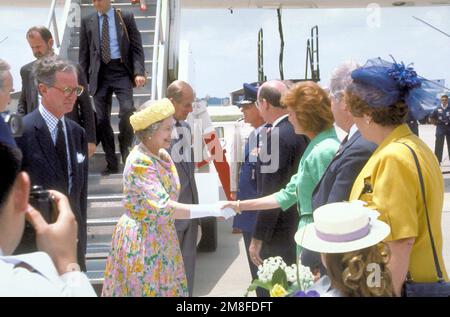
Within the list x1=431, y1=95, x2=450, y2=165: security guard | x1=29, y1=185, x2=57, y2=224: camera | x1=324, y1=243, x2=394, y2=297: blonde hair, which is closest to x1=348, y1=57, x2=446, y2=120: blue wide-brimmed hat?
x1=324, y1=243, x2=394, y2=297: blonde hair

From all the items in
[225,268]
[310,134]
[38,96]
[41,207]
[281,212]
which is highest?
[41,207]

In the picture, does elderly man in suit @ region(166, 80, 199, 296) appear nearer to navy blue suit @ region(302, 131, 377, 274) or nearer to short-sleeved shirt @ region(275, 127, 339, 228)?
short-sleeved shirt @ region(275, 127, 339, 228)

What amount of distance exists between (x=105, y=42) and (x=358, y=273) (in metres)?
5.13

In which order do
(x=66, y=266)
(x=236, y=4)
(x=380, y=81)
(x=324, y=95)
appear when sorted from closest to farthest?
(x=66, y=266)
(x=380, y=81)
(x=324, y=95)
(x=236, y=4)

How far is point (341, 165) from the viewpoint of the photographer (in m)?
2.63

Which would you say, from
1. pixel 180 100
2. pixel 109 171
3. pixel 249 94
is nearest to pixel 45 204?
pixel 180 100

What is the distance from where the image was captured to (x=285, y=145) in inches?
153

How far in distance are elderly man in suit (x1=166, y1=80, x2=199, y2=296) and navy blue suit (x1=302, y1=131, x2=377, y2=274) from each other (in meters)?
1.83

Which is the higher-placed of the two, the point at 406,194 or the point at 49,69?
the point at 49,69

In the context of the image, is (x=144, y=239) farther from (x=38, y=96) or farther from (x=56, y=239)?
(x=38, y=96)

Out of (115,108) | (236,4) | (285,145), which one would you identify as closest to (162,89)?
(115,108)

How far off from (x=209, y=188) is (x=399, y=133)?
2789mm

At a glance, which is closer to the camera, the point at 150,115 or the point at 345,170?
the point at 345,170

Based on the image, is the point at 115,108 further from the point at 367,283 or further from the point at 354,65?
the point at 367,283
